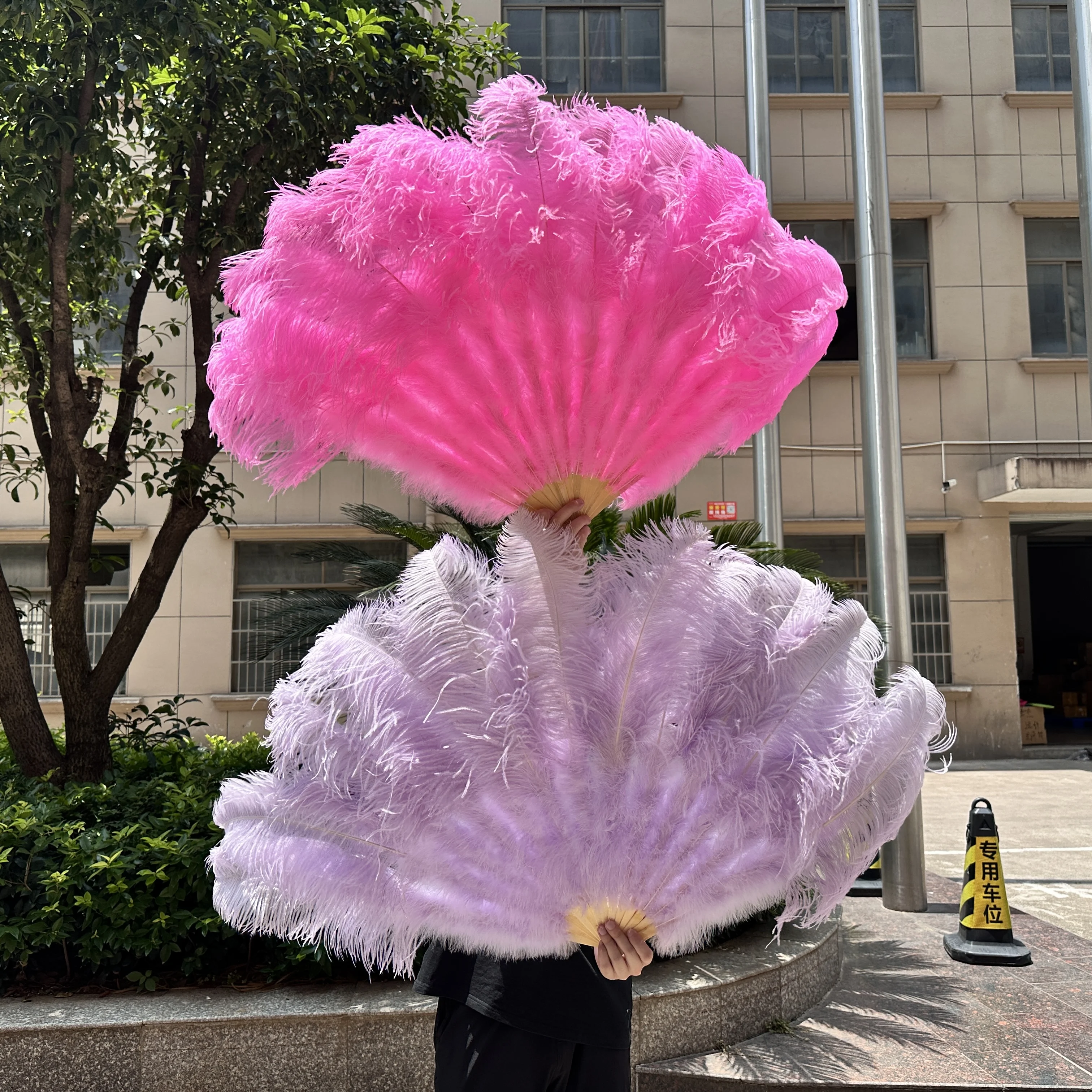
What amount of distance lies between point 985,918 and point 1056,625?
19407 mm

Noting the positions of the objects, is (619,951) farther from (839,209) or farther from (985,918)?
(839,209)

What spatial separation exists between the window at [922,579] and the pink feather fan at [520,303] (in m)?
12.7

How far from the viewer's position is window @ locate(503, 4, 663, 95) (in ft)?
49.3

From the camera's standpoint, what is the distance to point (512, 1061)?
6.63ft

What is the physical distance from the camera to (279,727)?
1.95 metres

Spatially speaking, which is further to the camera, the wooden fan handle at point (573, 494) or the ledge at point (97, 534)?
the ledge at point (97, 534)

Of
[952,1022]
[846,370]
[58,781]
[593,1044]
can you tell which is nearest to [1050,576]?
[846,370]

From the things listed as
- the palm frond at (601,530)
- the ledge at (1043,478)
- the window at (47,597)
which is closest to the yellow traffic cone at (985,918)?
the palm frond at (601,530)

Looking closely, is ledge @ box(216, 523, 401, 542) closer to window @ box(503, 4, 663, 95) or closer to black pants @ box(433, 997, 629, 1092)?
window @ box(503, 4, 663, 95)

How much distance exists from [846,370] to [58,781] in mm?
11852

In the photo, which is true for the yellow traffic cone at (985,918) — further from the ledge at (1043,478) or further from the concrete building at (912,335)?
the ledge at (1043,478)

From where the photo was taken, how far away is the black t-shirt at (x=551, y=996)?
200cm

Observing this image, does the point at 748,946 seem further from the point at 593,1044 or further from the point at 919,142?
the point at 919,142

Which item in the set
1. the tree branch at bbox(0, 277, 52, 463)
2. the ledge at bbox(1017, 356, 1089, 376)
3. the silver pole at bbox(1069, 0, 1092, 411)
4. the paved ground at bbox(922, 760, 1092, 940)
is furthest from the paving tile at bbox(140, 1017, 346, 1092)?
the ledge at bbox(1017, 356, 1089, 376)
